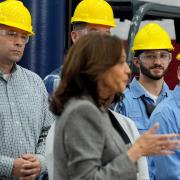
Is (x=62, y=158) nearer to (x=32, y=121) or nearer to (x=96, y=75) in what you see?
(x=96, y=75)

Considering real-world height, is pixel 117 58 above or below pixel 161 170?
above

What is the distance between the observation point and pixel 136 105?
14.6ft

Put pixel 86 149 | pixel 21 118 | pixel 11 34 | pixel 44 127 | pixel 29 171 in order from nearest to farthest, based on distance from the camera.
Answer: pixel 86 149 < pixel 29 171 < pixel 21 118 < pixel 44 127 < pixel 11 34

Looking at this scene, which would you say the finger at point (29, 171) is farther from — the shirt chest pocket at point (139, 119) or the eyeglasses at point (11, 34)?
the shirt chest pocket at point (139, 119)

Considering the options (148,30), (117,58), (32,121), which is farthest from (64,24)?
(117,58)

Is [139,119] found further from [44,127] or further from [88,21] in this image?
[44,127]

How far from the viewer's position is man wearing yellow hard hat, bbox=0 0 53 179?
11.0 feet

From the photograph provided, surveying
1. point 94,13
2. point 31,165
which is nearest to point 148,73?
point 94,13

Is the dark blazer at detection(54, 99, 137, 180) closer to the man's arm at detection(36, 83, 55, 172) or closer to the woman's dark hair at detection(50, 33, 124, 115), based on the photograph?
the woman's dark hair at detection(50, 33, 124, 115)

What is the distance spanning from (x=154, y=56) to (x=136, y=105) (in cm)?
46

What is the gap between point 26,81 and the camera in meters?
3.62

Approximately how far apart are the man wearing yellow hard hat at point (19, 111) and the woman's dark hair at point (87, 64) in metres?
1.03

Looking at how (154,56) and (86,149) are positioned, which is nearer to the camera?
(86,149)

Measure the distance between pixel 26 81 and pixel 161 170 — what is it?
901 millimetres
